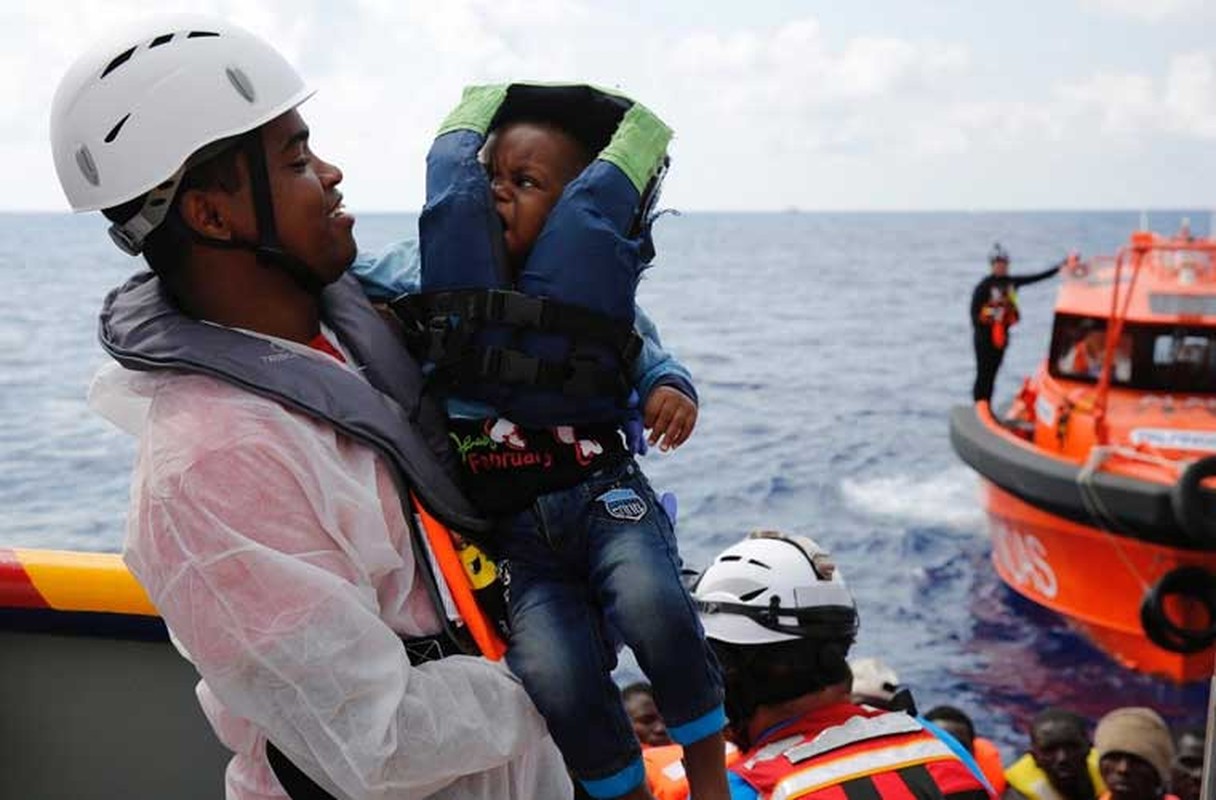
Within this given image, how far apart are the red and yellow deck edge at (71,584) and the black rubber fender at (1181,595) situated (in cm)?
858

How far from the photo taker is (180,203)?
161 centimetres

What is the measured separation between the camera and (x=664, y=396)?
1.87m

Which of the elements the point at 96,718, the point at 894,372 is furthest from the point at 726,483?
the point at 96,718

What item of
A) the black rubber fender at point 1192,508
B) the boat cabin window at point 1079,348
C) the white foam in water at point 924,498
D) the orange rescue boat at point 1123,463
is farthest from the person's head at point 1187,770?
the white foam in water at point 924,498

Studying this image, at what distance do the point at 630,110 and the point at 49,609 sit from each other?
1587 millimetres

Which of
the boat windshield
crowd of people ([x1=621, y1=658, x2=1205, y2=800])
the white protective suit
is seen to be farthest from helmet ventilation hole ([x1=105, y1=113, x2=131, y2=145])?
the boat windshield

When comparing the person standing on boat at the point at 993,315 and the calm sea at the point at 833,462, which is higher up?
the person standing on boat at the point at 993,315

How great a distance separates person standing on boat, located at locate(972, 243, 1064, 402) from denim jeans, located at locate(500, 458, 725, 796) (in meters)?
10.7

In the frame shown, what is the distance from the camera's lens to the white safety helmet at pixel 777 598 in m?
2.71

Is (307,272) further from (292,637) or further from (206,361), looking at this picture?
(292,637)

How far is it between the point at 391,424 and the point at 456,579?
0.71 feet

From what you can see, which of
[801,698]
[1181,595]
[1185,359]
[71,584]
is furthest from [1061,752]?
[1185,359]

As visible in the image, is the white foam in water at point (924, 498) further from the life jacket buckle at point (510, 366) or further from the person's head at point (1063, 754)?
the life jacket buckle at point (510, 366)

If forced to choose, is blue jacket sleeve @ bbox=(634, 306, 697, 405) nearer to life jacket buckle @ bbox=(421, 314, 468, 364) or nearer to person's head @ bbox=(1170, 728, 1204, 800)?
life jacket buckle @ bbox=(421, 314, 468, 364)
